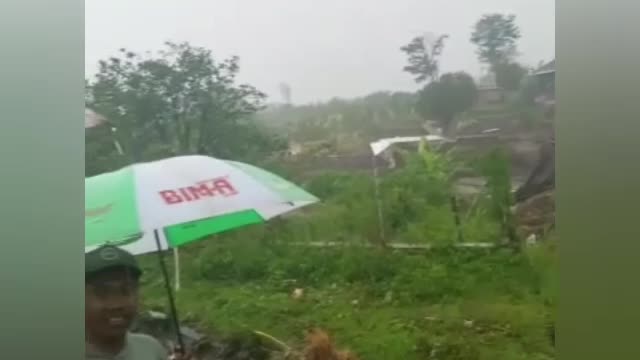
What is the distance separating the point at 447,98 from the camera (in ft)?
7.48

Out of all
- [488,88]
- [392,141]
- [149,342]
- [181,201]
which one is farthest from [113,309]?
[488,88]

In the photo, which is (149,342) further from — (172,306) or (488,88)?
(488,88)

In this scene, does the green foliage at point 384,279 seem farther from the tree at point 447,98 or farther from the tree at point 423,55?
the tree at point 423,55

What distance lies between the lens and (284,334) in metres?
2.32

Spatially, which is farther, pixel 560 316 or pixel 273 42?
pixel 273 42

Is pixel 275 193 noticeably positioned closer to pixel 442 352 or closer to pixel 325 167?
pixel 325 167

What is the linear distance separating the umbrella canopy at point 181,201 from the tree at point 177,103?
0.06 metres

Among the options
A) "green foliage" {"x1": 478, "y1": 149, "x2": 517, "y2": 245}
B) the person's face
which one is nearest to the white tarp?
"green foliage" {"x1": 478, "y1": 149, "x2": 517, "y2": 245}

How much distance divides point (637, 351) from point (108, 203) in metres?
1.50

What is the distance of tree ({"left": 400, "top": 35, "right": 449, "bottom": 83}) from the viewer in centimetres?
226

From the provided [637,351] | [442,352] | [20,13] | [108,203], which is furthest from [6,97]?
[637,351]

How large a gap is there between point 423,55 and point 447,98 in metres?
0.14

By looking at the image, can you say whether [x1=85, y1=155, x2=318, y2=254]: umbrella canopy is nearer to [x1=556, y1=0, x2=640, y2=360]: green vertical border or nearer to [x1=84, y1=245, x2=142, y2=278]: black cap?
[x1=84, y1=245, x2=142, y2=278]: black cap

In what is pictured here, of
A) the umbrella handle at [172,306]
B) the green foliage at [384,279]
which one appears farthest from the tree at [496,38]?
the umbrella handle at [172,306]
